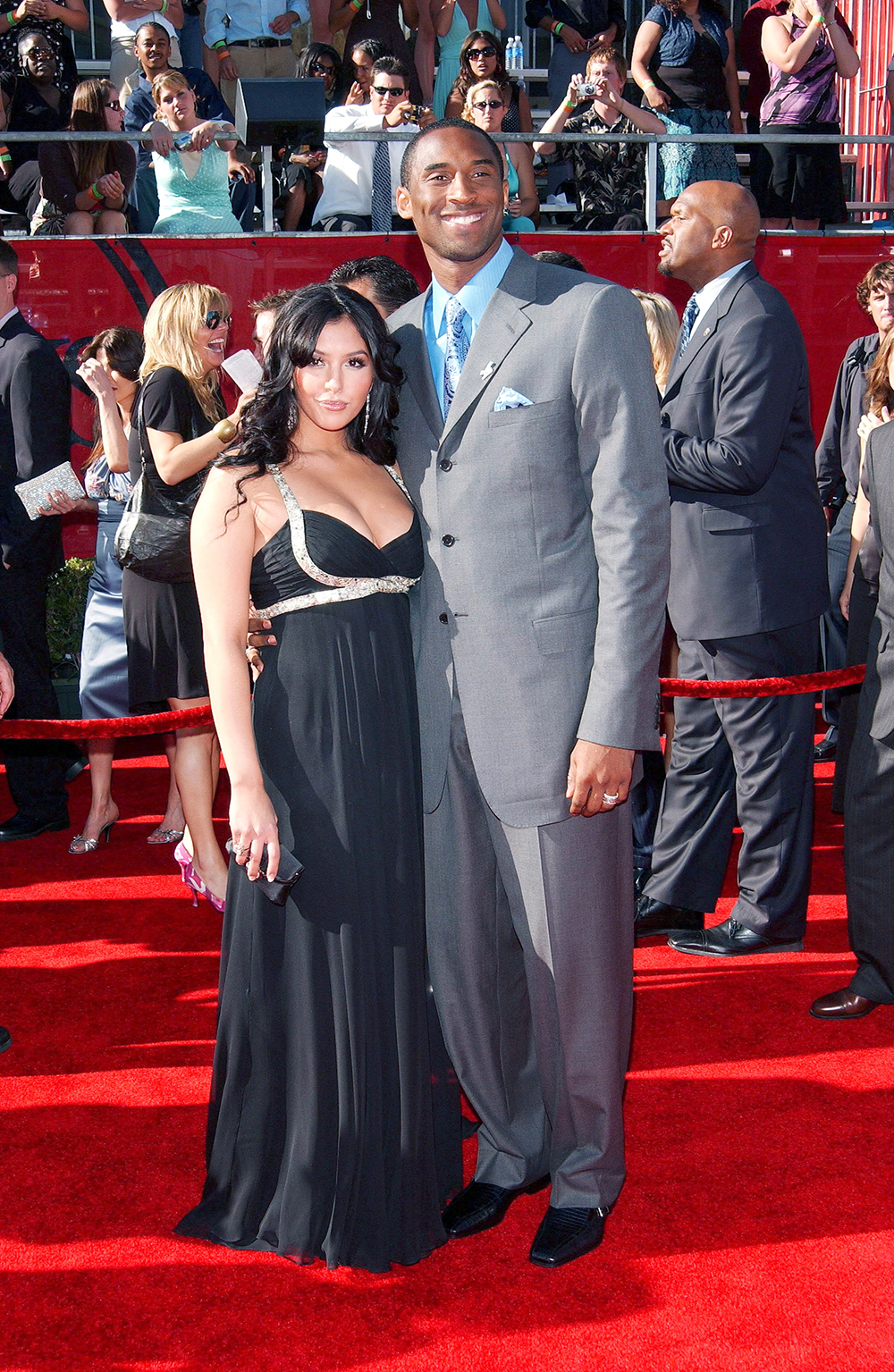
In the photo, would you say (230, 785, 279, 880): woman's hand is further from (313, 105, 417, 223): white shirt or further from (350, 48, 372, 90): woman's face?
(350, 48, 372, 90): woman's face

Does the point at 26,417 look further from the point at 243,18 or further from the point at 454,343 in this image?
the point at 243,18

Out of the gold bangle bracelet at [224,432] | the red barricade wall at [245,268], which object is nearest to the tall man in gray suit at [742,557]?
the gold bangle bracelet at [224,432]

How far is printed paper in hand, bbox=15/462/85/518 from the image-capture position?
502 cm

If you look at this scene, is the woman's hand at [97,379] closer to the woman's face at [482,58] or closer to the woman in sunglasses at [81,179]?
the woman in sunglasses at [81,179]

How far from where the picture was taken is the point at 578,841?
265cm

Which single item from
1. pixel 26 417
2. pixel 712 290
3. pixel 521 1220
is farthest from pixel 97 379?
pixel 521 1220

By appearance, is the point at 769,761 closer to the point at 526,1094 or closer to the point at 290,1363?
the point at 526,1094

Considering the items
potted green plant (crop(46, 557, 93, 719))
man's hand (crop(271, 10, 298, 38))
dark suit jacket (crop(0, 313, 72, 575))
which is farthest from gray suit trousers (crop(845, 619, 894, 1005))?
man's hand (crop(271, 10, 298, 38))

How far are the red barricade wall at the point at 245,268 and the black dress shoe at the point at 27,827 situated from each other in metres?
2.42

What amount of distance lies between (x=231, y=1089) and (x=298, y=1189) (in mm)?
244

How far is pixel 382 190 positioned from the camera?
7.70 metres

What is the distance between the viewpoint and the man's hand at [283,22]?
8.68m

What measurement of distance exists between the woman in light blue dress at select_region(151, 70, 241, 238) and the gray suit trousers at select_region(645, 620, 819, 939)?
4708 mm

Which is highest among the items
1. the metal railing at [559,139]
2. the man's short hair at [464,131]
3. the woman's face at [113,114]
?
the woman's face at [113,114]
